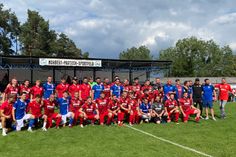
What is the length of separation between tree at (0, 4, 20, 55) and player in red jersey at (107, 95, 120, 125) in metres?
46.2

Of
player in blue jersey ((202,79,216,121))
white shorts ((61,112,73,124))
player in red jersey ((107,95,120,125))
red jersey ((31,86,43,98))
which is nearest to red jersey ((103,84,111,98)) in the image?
player in red jersey ((107,95,120,125))

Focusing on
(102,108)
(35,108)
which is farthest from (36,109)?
(102,108)

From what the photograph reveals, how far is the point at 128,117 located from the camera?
43.3 ft

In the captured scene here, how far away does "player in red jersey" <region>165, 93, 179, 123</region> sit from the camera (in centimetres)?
1330

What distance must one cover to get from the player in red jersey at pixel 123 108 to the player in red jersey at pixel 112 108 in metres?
0.17

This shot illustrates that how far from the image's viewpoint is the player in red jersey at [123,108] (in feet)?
41.3

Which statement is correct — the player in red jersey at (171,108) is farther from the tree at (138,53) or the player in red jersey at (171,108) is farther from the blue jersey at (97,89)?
the tree at (138,53)

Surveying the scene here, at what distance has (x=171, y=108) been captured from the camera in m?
13.5

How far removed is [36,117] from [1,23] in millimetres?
48791

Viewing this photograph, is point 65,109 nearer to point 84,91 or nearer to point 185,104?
point 84,91

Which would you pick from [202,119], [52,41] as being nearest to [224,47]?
[52,41]

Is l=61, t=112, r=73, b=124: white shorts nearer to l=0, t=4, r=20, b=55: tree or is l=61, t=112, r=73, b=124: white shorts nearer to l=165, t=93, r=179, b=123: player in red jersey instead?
l=165, t=93, r=179, b=123: player in red jersey

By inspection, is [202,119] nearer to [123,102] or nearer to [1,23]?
[123,102]

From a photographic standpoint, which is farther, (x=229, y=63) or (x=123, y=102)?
(x=229, y=63)
